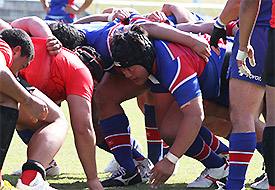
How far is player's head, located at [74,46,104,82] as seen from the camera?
344cm

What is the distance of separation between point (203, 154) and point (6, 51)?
1.52 metres

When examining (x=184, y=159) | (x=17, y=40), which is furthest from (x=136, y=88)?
(x=17, y=40)

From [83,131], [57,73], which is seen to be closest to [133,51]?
[57,73]

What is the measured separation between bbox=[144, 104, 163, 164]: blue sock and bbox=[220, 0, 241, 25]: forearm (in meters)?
1.02

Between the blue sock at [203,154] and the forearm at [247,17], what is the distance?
2.98 ft

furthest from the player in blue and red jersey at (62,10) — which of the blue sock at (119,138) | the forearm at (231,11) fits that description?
the forearm at (231,11)

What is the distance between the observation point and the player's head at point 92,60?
3438 mm

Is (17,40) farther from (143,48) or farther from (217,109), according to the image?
(217,109)

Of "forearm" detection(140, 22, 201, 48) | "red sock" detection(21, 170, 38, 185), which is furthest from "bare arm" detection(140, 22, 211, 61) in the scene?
"red sock" detection(21, 170, 38, 185)

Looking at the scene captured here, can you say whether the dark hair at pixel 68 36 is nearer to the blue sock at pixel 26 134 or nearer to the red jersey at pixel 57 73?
the red jersey at pixel 57 73

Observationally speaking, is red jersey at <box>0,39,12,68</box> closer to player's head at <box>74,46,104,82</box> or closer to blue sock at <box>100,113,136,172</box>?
player's head at <box>74,46,104,82</box>

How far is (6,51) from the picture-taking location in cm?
274

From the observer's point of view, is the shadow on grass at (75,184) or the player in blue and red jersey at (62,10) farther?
the player in blue and red jersey at (62,10)

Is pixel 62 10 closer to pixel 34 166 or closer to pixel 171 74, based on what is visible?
pixel 171 74
